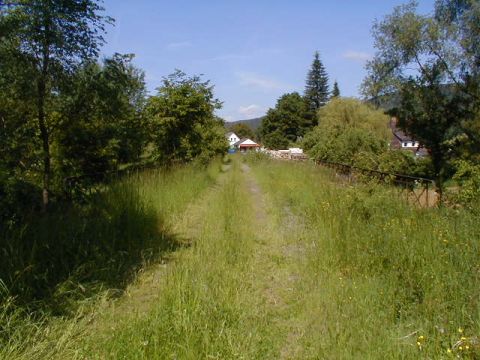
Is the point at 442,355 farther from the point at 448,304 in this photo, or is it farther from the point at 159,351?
the point at 159,351

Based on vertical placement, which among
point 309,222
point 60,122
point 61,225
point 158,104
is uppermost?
point 158,104

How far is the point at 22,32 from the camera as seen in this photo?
475 cm

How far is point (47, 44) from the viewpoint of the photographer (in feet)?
16.7

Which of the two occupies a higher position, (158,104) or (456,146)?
(158,104)

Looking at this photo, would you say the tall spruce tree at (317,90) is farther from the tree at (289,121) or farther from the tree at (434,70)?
the tree at (434,70)

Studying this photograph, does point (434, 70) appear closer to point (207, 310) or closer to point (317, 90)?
point (207, 310)

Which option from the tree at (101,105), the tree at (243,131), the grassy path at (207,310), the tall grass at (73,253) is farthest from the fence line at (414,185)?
the tree at (243,131)

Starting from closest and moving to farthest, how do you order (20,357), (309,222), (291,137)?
(20,357), (309,222), (291,137)

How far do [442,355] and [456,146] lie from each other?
79.5ft

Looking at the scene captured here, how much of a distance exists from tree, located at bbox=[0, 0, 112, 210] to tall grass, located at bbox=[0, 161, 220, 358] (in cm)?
72

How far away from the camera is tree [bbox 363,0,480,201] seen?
19.2 m

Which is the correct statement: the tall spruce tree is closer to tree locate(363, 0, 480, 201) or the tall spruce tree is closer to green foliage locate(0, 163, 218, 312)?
tree locate(363, 0, 480, 201)

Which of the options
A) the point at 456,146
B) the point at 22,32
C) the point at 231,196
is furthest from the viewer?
the point at 456,146

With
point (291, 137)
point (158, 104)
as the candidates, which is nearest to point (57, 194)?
point (158, 104)
